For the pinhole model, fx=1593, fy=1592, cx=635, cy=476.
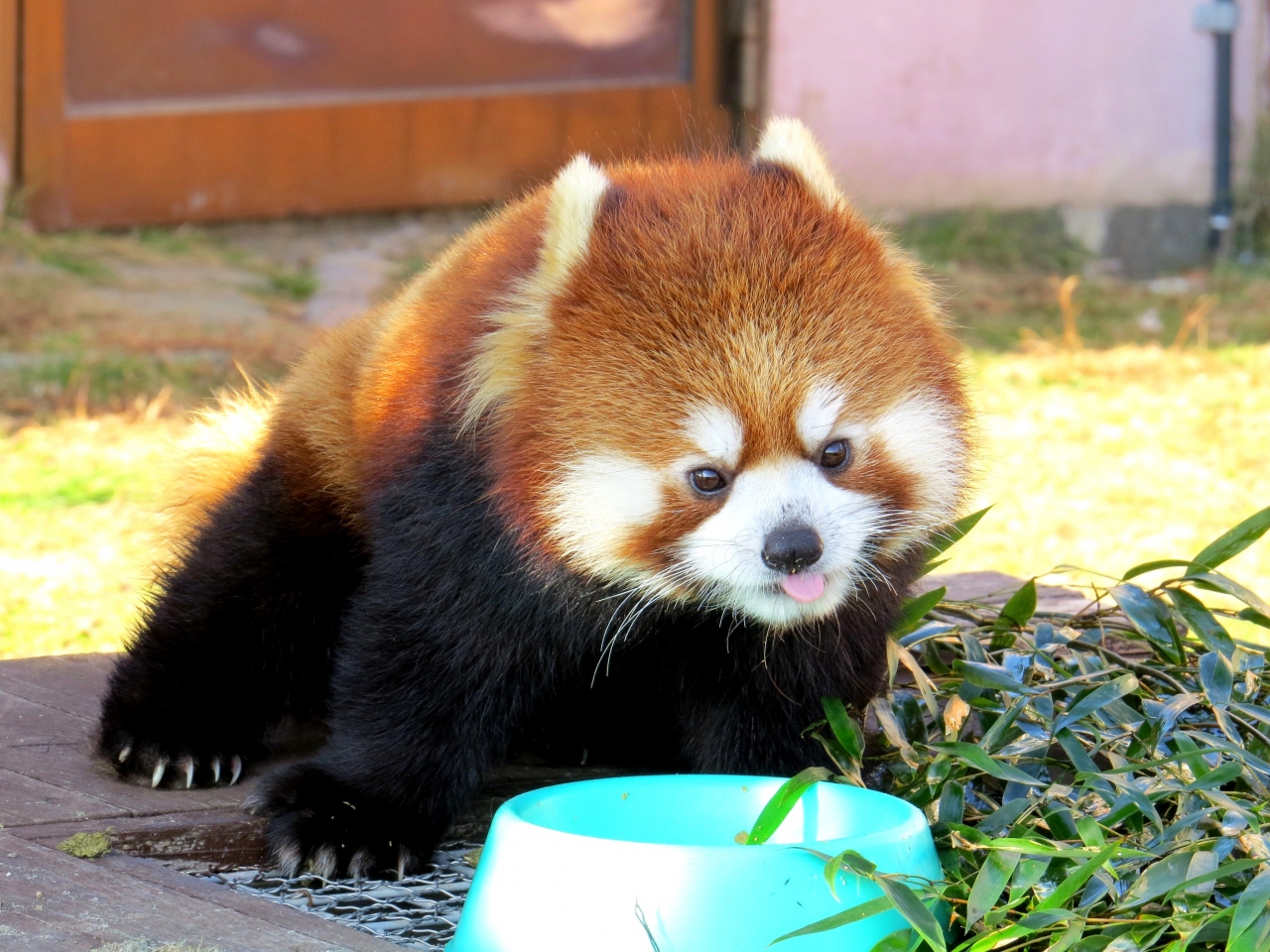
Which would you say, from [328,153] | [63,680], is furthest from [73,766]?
[328,153]

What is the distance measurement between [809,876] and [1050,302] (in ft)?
21.9

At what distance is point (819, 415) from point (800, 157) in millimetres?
494

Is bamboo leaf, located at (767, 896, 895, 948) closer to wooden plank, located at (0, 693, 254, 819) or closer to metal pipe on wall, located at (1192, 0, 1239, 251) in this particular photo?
wooden plank, located at (0, 693, 254, 819)

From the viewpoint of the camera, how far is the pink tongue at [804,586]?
2.24 m

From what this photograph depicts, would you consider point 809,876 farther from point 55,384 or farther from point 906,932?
point 55,384

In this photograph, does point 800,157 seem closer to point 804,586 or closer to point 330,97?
point 804,586

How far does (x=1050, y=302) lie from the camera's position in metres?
8.26

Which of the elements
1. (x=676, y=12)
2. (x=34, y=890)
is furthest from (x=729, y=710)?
(x=676, y=12)

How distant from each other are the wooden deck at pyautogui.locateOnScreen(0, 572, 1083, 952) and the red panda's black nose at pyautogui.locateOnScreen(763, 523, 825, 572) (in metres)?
0.76

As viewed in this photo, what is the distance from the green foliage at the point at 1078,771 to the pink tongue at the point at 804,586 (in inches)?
10.8

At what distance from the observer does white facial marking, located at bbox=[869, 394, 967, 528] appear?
2365mm

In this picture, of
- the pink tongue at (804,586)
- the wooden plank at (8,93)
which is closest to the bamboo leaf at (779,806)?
the pink tongue at (804,586)

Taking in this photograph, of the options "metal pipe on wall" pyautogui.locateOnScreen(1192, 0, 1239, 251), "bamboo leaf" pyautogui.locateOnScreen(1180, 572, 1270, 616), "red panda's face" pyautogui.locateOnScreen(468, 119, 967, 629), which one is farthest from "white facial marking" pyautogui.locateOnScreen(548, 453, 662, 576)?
"metal pipe on wall" pyautogui.locateOnScreen(1192, 0, 1239, 251)

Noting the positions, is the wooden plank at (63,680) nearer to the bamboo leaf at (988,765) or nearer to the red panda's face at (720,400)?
the red panda's face at (720,400)
